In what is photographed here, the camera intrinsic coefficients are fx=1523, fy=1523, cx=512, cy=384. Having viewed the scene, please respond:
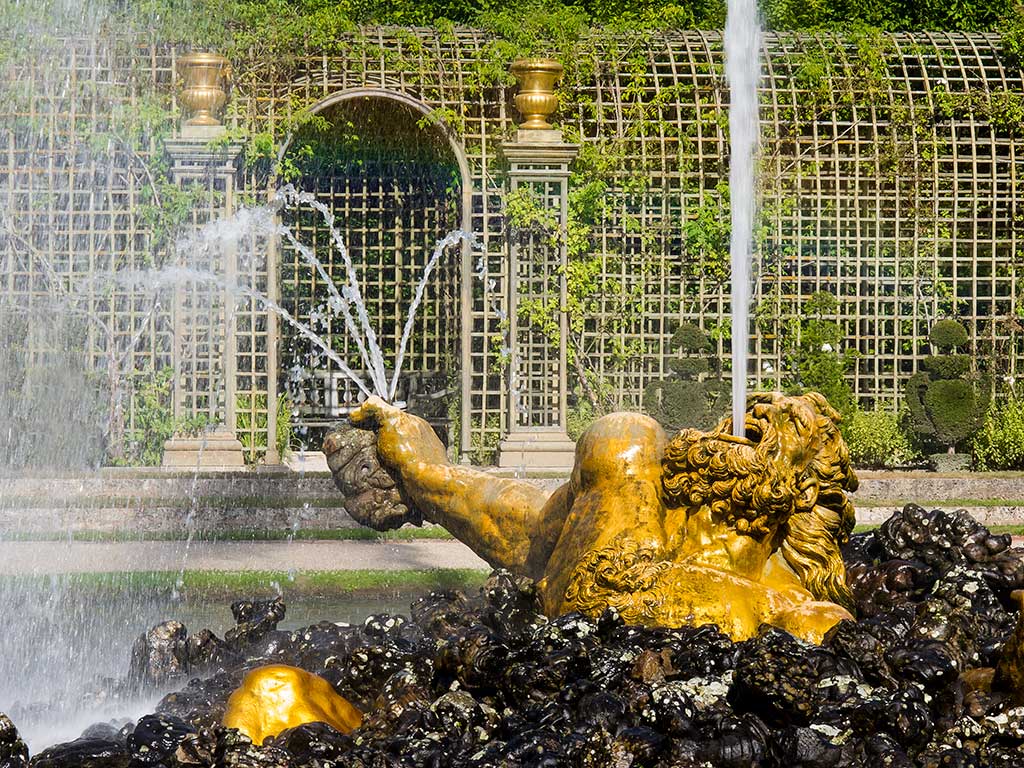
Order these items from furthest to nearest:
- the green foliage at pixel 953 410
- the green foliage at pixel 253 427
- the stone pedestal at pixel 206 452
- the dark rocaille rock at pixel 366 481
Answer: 1. the green foliage at pixel 953 410
2. the green foliage at pixel 253 427
3. the stone pedestal at pixel 206 452
4. the dark rocaille rock at pixel 366 481

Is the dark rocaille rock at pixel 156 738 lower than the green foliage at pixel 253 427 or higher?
lower

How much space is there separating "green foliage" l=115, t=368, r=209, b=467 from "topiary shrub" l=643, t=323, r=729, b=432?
12.4ft

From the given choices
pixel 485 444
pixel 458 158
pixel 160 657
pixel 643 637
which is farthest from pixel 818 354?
pixel 643 637

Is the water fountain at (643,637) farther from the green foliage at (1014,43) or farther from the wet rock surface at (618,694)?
the green foliage at (1014,43)

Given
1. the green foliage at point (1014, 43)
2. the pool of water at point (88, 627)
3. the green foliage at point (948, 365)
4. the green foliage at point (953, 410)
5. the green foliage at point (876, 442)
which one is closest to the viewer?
the pool of water at point (88, 627)

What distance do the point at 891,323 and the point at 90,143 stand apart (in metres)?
6.71

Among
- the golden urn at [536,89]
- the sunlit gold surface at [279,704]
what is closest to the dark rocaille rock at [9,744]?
the sunlit gold surface at [279,704]

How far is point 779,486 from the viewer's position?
12.7ft

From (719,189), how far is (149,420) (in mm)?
4940

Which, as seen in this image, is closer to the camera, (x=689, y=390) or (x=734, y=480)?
(x=734, y=480)

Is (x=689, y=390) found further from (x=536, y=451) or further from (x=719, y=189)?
(x=719, y=189)

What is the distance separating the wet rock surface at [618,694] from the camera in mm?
3082

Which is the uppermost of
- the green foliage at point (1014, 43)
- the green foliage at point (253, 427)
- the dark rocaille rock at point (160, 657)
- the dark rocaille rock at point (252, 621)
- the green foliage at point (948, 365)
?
the green foliage at point (1014, 43)

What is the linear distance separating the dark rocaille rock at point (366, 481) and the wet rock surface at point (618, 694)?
0.47m
